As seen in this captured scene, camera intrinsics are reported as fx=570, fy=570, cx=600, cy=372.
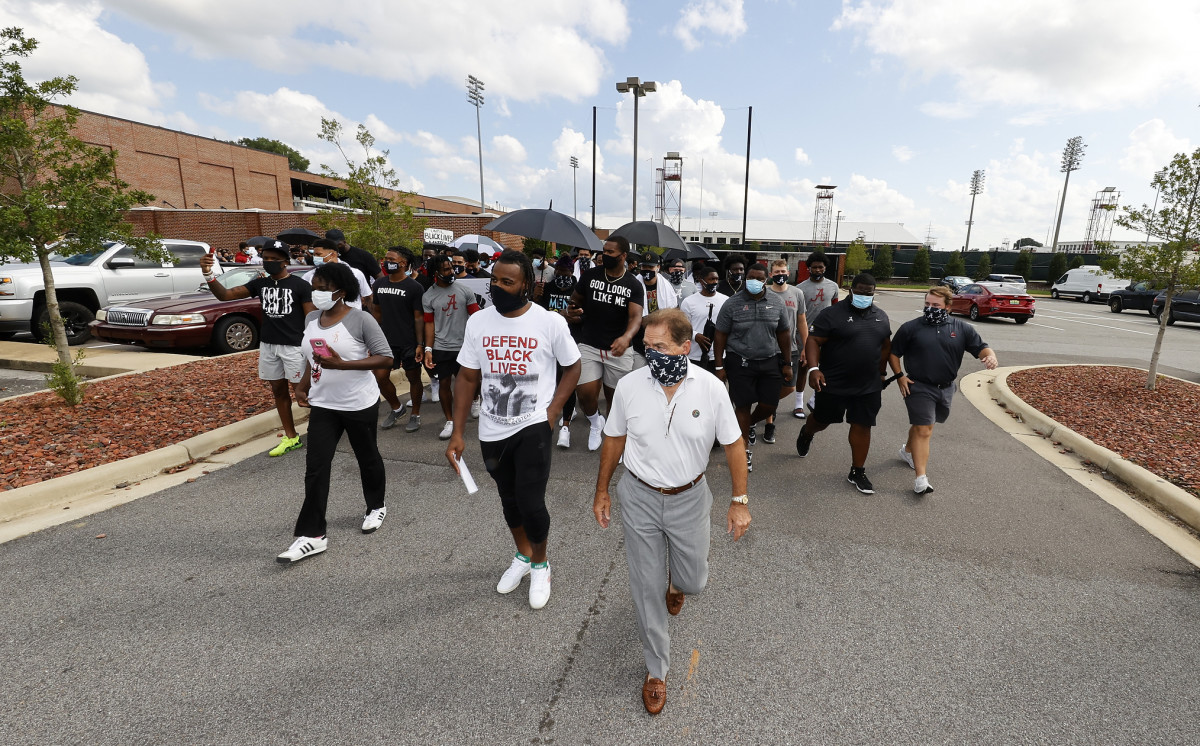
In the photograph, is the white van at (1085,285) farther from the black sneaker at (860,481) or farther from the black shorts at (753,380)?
the black shorts at (753,380)

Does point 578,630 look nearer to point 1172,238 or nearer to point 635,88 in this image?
point 1172,238

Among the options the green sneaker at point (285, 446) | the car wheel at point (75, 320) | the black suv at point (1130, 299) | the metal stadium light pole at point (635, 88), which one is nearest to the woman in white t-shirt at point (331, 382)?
the green sneaker at point (285, 446)

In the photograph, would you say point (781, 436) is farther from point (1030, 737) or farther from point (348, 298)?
point (348, 298)

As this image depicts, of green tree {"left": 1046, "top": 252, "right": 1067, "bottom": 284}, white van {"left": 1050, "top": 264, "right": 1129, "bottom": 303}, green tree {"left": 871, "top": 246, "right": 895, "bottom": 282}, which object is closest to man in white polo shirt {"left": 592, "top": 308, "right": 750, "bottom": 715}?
white van {"left": 1050, "top": 264, "right": 1129, "bottom": 303}

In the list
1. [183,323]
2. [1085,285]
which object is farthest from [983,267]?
[183,323]

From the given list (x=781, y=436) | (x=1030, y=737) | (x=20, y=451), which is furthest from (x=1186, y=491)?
(x=20, y=451)

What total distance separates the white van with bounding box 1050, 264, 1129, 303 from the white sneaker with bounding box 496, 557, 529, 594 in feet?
122

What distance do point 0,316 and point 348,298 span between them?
10.7 metres

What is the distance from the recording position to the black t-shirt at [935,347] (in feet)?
15.9

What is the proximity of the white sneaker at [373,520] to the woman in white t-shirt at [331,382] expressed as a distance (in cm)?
26

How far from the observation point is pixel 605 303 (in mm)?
5262

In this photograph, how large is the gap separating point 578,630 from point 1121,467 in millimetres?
5421

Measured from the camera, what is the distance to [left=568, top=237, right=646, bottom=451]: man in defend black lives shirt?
204 inches

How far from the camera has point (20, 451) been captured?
4.97 metres
